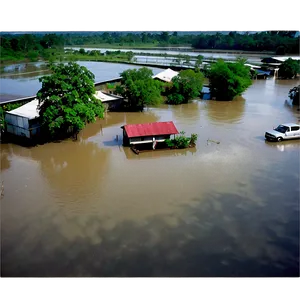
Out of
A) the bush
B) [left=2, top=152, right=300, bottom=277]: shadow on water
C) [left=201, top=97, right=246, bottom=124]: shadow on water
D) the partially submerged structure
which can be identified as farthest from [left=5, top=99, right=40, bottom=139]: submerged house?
[left=201, top=97, right=246, bottom=124]: shadow on water

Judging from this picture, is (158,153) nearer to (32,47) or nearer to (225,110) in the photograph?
(225,110)

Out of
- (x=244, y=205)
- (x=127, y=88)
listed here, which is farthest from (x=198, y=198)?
(x=127, y=88)

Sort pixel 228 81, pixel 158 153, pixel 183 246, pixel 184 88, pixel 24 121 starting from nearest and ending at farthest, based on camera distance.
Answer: pixel 183 246 < pixel 158 153 < pixel 24 121 < pixel 184 88 < pixel 228 81

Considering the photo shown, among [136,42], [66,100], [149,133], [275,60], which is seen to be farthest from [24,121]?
[136,42]

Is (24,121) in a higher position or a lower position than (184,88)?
lower

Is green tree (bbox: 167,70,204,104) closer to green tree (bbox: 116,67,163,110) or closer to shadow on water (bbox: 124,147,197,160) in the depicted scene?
green tree (bbox: 116,67,163,110)

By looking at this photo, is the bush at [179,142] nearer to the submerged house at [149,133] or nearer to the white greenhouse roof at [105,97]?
the submerged house at [149,133]

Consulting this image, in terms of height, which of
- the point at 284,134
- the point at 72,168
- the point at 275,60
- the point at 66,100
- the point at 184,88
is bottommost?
the point at 72,168
